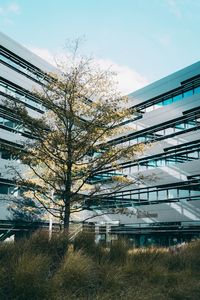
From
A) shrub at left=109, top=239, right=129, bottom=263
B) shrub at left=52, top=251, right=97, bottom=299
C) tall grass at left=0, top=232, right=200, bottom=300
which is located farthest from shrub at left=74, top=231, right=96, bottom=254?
shrub at left=52, top=251, right=97, bottom=299

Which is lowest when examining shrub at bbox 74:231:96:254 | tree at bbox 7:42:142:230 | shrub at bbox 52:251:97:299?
shrub at bbox 52:251:97:299

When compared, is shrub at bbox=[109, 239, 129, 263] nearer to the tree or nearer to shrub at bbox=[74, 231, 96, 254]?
shrub at bbox=[74, 231, 96, 254]

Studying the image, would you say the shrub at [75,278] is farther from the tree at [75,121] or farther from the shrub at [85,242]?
the tree at [75,121]

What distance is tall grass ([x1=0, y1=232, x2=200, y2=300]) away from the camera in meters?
6.86

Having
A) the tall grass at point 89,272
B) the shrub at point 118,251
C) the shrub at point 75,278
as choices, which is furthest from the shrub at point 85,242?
the shrub at point 75,278

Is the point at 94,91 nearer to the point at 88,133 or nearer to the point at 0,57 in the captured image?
the point at 88,133

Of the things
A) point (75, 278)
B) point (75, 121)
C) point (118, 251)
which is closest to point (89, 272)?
point (75, 278)

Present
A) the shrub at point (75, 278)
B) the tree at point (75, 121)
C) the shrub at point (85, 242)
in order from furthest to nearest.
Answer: the tree at point (75, 121) → the shrub at point (85, 242) → the shrub at point (75, 278)

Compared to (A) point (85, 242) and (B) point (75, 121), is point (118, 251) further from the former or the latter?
(B) point (75, 121)

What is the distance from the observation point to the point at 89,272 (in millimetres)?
8133

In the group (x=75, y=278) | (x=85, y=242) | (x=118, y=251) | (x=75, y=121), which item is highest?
(x=75, y=121)

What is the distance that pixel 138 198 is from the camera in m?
31.3

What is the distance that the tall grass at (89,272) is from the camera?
22.5 ft

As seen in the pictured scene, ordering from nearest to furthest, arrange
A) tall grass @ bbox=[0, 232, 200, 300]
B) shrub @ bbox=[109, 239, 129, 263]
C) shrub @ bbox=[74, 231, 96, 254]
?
tall grass @ bbox=[0, 232, 200, 300] → shrub @ bbox=[109, 239, 129, 263] → shrub @ bbox=[74, 231, 96, 254]
